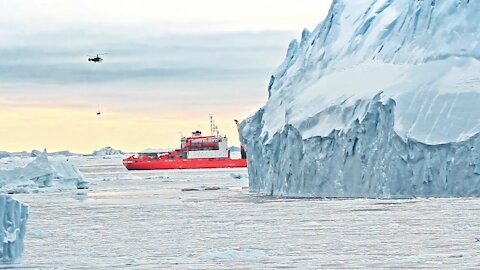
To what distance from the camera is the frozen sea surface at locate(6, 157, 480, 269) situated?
14.1m

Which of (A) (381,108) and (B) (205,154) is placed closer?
(A) (381,108)

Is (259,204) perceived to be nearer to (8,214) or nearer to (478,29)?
(478,29)

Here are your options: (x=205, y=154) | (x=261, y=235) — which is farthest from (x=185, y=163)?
(x=261, y=235)

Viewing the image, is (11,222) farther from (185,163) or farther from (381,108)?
(185,163)

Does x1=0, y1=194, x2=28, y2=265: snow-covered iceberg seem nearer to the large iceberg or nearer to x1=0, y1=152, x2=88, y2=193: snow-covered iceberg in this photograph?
the large iceberg

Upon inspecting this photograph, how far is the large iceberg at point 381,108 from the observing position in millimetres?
24234

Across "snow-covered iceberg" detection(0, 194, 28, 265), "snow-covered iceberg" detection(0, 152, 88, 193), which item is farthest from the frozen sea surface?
"snow-covered iceberg" detection(0, 152, 88, 193)

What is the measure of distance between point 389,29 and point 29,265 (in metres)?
16.3

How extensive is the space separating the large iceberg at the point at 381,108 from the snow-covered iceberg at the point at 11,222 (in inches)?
484

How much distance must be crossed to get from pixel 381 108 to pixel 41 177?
1902 centimetres

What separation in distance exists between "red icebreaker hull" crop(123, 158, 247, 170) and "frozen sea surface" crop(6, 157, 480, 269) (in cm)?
5194

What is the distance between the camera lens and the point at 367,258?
14148mm

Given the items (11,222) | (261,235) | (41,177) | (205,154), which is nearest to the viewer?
(11,222)

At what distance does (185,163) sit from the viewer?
3209 inches
